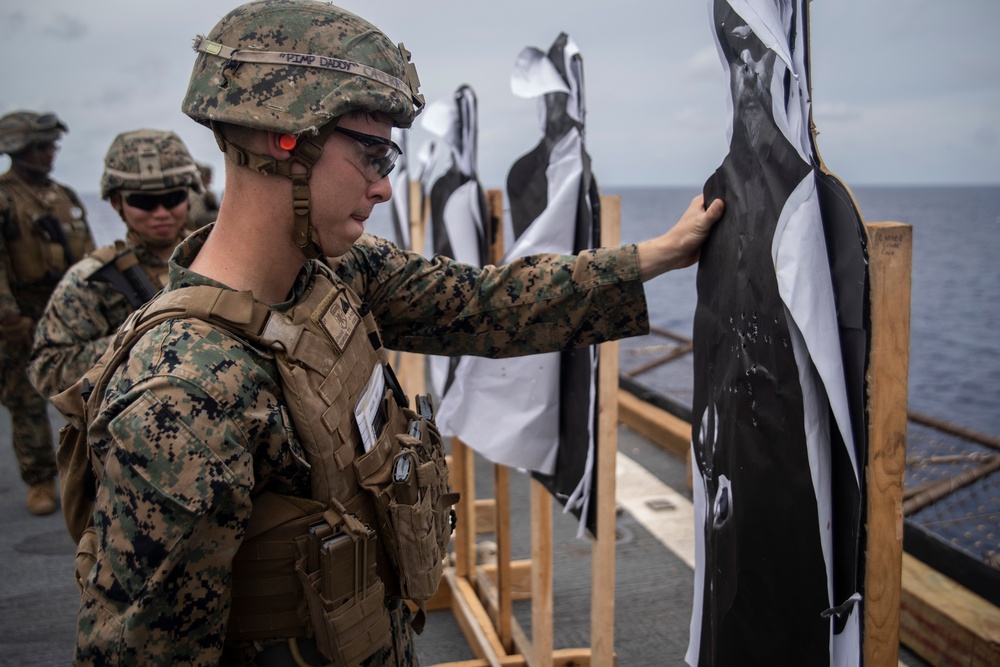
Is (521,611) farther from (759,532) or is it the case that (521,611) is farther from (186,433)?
(186,433)

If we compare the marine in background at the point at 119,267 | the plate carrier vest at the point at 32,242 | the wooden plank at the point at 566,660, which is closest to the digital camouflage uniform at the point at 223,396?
the wooden plank at the point at 566,660

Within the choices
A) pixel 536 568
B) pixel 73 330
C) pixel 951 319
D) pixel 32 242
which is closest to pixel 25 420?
pixel 32 242

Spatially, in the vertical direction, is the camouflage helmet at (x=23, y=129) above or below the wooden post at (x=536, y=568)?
above

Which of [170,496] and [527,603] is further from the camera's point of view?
[527,603]

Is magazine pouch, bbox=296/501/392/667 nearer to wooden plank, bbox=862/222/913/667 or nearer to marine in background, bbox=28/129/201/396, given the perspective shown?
wooden plank, bbox=862/222/913/667

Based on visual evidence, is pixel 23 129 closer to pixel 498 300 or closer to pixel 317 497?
pixel 498 300

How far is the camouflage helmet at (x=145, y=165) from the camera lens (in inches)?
124

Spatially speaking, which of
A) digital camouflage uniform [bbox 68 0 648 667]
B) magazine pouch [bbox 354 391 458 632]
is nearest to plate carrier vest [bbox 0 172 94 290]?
digital camouflage uniform [bbox 68 0 648 667]

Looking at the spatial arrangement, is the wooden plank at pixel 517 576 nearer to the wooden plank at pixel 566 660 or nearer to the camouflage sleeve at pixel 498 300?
the wooden plank at pixel 566 660

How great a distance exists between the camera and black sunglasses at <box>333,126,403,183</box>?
1.56 meters

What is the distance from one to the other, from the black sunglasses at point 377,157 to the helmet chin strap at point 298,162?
68 millimetres

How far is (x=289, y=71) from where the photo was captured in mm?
1505

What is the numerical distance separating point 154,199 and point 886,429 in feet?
9.49

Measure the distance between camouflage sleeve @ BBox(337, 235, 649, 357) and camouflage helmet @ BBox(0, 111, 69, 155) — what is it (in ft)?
13.3
